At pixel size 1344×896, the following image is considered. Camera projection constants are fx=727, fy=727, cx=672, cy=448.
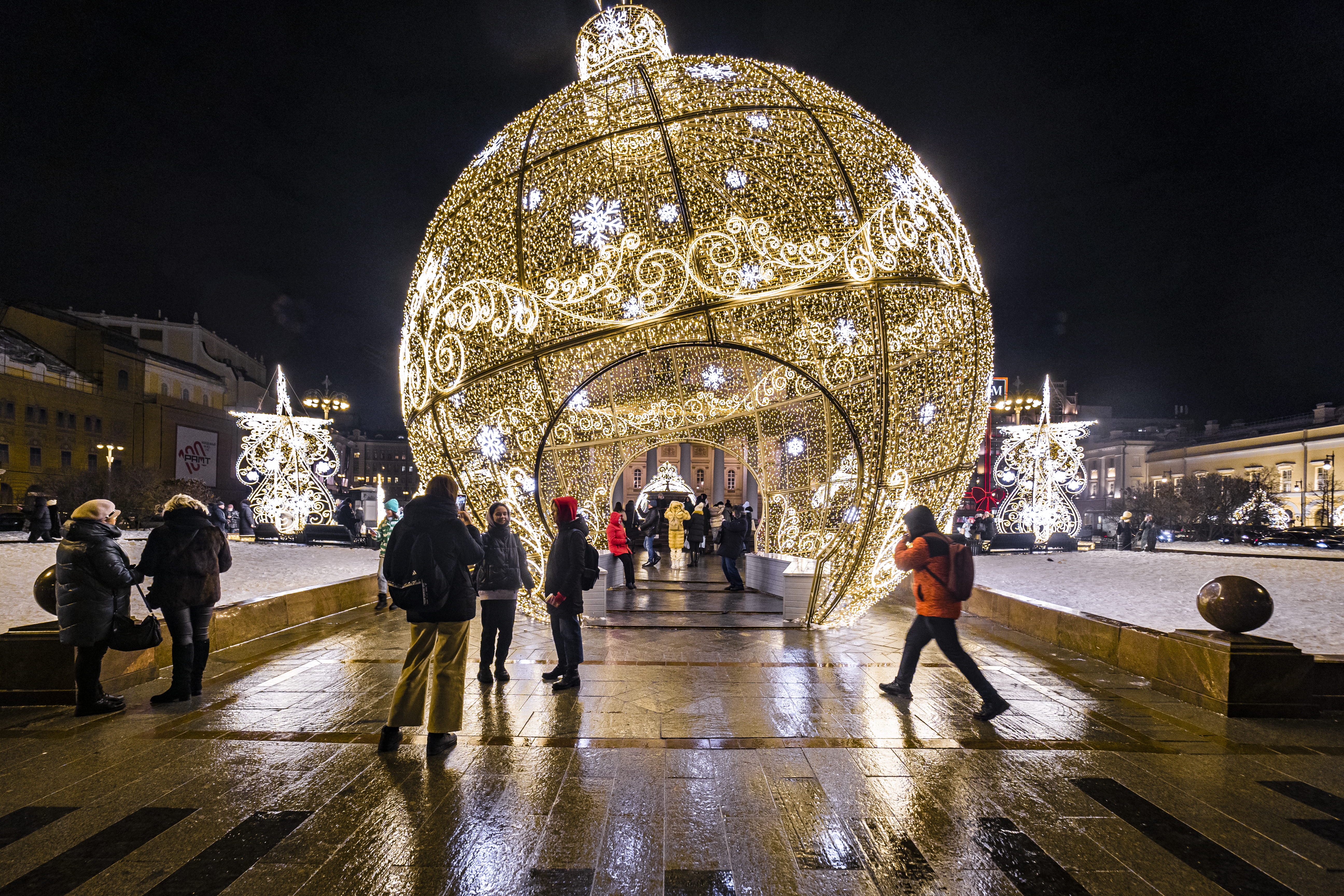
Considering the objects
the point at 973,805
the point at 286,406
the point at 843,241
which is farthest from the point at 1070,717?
the point at 286,406

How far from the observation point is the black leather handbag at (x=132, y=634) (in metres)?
5.25

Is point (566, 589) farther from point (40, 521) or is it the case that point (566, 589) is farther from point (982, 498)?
point (982, 498)

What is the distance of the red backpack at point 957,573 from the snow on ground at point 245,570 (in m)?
6.74

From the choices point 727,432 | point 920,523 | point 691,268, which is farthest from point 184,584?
point 727,432

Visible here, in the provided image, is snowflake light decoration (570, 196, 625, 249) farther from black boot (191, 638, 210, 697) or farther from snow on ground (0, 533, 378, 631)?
snow on ground (0, 533, 378, 631)

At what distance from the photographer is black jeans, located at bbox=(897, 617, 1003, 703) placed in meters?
5.25

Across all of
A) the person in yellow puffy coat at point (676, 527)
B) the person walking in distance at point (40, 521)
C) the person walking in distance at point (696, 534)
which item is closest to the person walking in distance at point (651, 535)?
the person walking in distance at point (696, 534)

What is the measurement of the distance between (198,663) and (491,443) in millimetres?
2993

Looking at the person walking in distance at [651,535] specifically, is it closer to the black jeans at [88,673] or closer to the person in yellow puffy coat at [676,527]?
the person in yellow puffy coat at [676,527]

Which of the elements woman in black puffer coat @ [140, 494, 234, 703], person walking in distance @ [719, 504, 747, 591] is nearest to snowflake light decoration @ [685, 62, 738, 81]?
woman in black puffer coat @ [140, 494, 234, 703]

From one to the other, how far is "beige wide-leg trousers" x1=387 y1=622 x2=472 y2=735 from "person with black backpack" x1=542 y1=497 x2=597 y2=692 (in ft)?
4.69

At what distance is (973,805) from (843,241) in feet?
15.9

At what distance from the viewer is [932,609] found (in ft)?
18.5

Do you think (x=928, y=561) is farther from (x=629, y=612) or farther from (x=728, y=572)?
(x=728, y=572)
